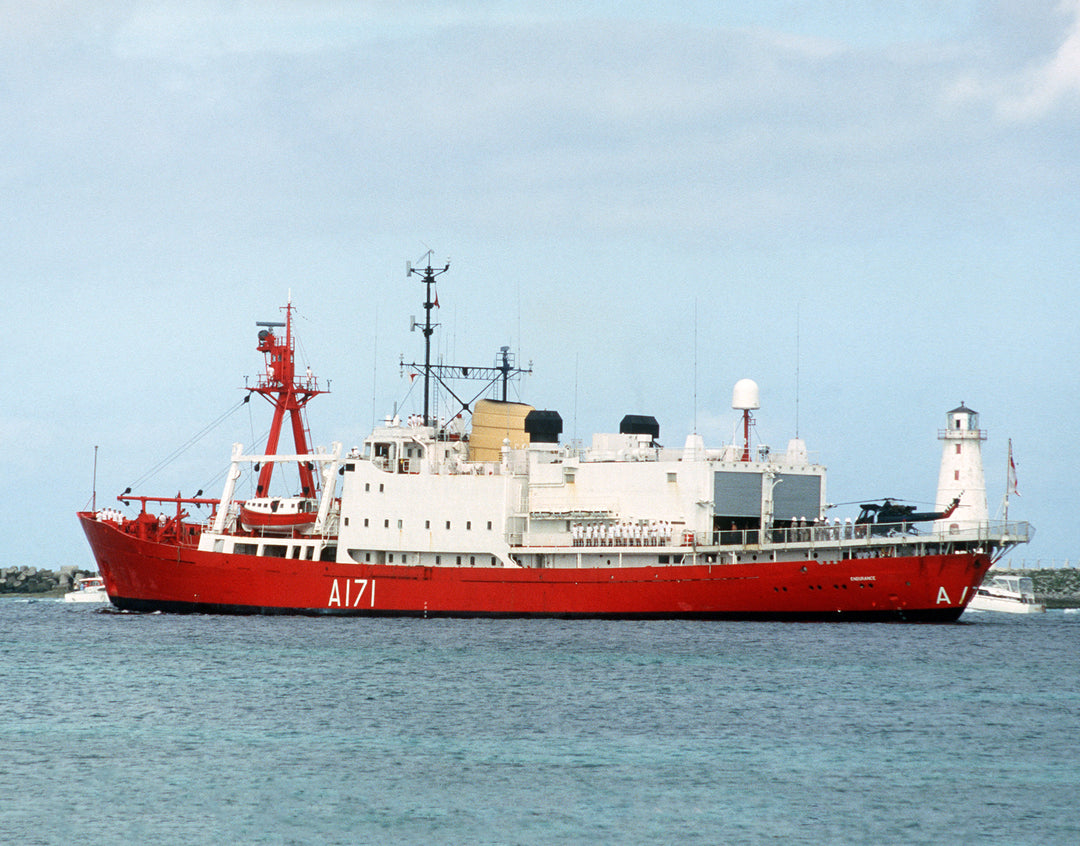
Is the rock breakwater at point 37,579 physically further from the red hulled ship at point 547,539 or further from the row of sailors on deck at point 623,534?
the row of sailors on deck at point 623,534

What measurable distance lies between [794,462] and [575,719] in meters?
19.1

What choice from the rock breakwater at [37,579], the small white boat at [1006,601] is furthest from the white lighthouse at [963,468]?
the rock breakwater at [37,579]

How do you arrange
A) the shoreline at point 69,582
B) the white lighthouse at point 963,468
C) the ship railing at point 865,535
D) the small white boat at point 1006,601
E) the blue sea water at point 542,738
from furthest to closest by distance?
the shoreline at point 69,582
the small white boat at point 1006,601
the white lighthouse at point 963,468
the ship railing at point 865,535
the blue sea water at point 542,738

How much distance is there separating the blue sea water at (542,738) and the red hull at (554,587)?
4.30ft

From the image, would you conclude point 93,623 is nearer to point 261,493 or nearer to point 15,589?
point 261,493

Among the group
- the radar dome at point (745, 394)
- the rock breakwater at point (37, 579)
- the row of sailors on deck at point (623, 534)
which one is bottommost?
the rock breakwater at point (37, 579)

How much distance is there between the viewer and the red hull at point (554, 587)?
40969 millimetres

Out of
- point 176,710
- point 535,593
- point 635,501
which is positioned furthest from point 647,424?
point 176,710

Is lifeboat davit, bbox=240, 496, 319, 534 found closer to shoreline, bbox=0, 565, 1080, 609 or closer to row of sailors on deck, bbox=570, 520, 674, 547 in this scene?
row of sailors on deck, bbox=570, 520, 674, 547

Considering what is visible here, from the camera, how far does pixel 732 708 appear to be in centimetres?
2825

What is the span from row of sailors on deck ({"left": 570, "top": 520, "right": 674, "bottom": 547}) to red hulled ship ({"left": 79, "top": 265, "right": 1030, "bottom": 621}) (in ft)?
0.17

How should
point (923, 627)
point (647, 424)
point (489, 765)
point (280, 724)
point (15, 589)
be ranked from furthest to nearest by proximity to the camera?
point (15, 589)
point (647, 424)
point (923, 627)
point (280, 724)
point (489, 765)

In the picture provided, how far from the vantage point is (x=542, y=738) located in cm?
2534

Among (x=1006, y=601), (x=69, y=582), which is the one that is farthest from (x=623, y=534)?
(x=69, y=582)
